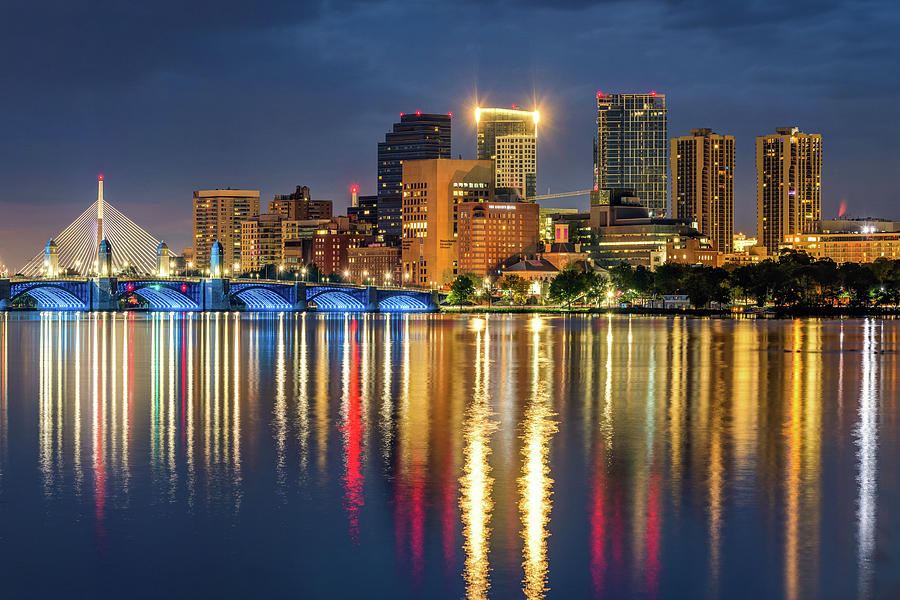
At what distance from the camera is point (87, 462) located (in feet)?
87.1

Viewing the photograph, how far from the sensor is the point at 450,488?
894 inches

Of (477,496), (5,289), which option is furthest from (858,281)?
(477,496)

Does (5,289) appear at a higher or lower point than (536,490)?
higher

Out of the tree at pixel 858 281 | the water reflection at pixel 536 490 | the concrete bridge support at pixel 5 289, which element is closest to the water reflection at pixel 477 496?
the water reflection at pixel 536 490

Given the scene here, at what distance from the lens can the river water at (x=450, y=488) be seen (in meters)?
16.9

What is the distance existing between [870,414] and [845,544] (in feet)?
65.1

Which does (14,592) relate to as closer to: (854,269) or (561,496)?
(561,496)

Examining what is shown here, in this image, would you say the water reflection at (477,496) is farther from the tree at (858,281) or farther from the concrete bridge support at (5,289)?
the concrete bridge support at (5,289)

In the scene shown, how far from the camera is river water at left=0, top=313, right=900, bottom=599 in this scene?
664 inches

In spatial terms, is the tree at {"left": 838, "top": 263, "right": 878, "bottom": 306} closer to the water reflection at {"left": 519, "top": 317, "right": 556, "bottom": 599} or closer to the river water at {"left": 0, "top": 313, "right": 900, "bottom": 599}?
the river water at {"left": 0, "top": 313, "right": 900, "bottom": 599}

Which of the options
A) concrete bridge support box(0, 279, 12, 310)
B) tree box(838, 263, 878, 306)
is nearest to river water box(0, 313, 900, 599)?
tree box(838, 263, 878, 306)

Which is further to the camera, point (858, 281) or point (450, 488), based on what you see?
point (858, 281)

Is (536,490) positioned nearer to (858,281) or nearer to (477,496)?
(477,496)

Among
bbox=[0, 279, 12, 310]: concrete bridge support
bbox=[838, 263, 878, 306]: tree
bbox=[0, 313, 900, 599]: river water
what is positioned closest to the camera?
bbox=[0, 313, 900, 599]: river water
